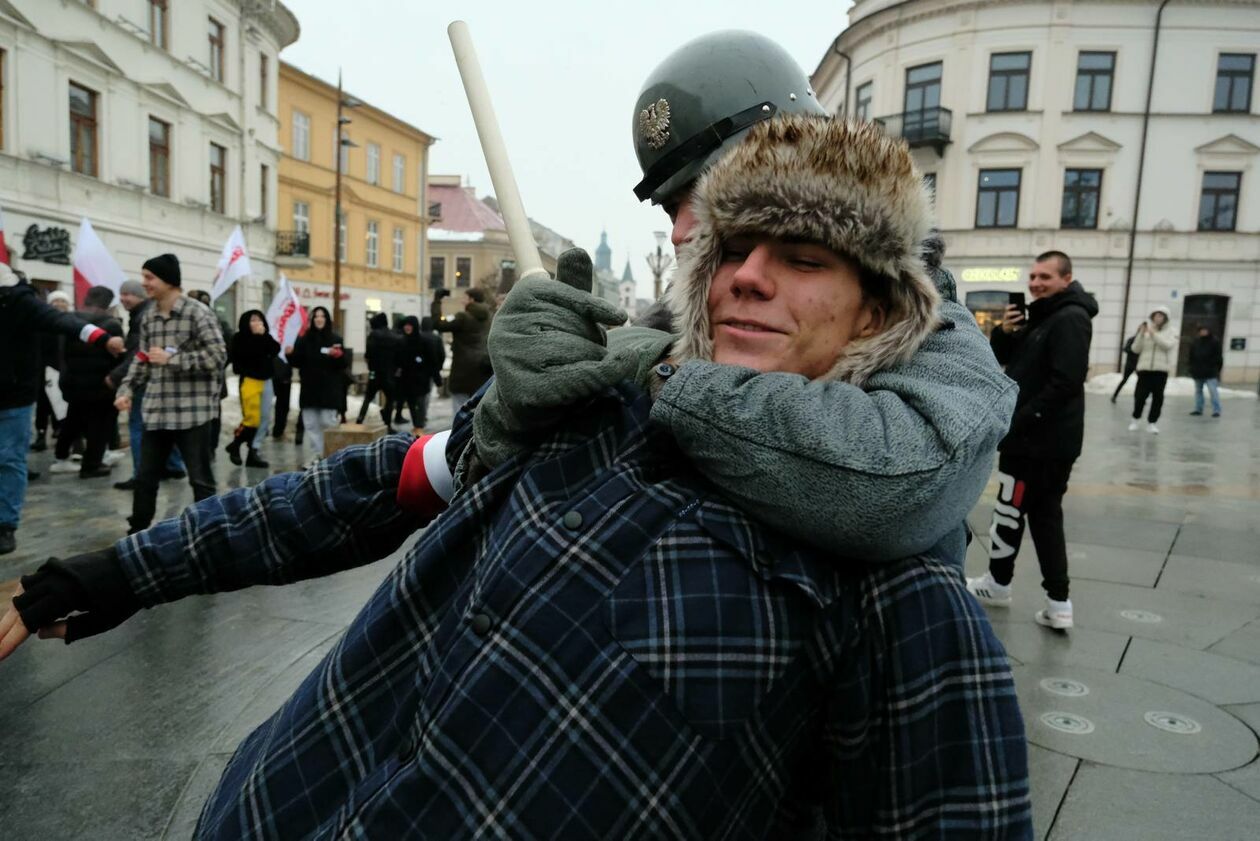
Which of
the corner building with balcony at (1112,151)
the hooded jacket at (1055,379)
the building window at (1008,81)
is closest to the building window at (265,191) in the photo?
the corner building with balcony at (1112,151)

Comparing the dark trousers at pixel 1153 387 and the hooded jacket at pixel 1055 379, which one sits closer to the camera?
the hooded jacket at pixel 1055 379

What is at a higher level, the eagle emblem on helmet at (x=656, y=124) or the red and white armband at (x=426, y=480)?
the eagle emblem on helmet at (x=656, y=124)

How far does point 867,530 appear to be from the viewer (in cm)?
97

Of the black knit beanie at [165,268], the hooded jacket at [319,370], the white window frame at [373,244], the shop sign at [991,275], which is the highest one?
the white window frame at [373,244]

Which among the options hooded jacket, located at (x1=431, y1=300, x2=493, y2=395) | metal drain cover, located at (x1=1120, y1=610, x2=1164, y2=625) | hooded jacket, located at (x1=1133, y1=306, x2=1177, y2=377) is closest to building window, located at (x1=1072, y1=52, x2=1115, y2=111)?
hooded jacket, located at (x1=1133, y1=306, x2=1177, y2=377)

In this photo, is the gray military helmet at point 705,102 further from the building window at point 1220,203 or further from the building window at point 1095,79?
the building window at point 1220,203

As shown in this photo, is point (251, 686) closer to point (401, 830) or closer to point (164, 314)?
point (401, 830)

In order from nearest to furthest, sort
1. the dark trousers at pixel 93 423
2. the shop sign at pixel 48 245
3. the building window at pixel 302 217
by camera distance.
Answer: the dark trousers at pixel 93 423 → the shop sign at pixel 48 245 → the building window at pixel 302 217

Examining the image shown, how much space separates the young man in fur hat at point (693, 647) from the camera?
1.00 meters

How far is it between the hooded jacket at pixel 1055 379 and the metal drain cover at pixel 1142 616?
0.94 m

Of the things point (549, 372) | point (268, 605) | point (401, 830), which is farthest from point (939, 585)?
point (268, 605)

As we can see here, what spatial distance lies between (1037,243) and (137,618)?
2867 centimetres

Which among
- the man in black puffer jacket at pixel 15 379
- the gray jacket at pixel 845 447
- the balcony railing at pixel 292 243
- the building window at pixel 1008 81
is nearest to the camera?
the gray jacket at pixel 845 447

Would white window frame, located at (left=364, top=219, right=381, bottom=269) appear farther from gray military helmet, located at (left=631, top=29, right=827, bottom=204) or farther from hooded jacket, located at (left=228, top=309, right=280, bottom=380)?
gray military helmet, located at (left=631, top=29, right=827, bottom=204)
